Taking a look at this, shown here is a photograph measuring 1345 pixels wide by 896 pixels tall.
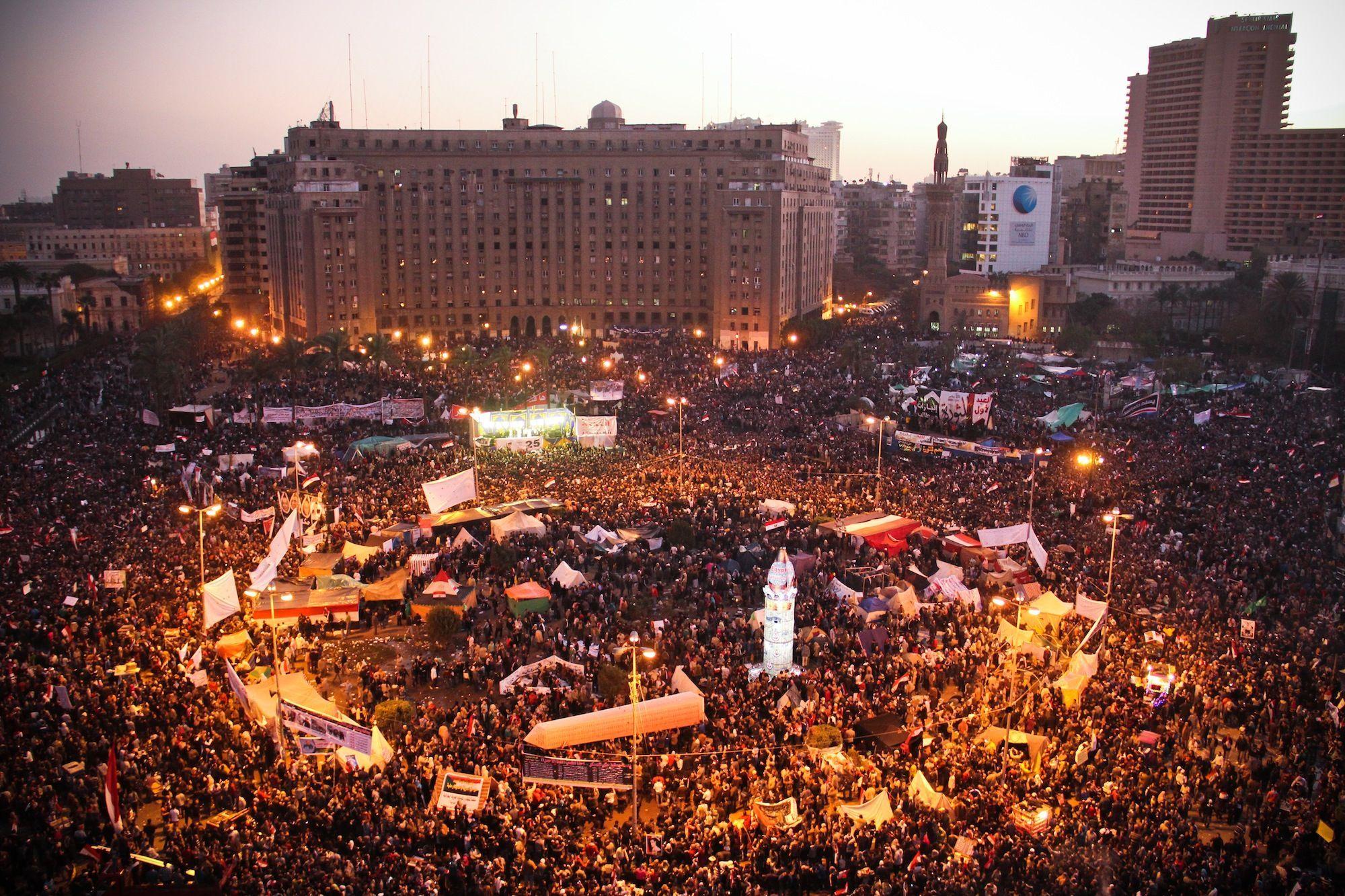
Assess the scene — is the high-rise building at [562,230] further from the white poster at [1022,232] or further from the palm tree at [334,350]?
the white poster at [1022,232]

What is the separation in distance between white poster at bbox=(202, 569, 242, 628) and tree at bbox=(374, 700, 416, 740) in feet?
19.2

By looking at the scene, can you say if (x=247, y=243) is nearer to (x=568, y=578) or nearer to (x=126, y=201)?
(x=126, y=201)

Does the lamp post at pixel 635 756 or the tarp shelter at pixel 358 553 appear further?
the tarp shelter at pixel 358 553

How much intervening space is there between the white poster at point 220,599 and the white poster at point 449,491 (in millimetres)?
9218

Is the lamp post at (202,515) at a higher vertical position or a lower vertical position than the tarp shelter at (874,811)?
higher

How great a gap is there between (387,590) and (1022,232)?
4088 inches

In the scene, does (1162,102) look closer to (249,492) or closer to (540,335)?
(540,335)

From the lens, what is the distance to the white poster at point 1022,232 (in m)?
120

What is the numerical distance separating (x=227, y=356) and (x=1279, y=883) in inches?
2924

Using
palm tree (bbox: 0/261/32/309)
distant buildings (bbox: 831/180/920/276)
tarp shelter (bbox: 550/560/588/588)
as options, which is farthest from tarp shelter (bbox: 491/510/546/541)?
distant buildings (bbox: 831/180/920/276)

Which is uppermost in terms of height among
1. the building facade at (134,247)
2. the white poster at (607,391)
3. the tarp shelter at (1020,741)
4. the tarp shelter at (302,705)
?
the building facade at (134,247)

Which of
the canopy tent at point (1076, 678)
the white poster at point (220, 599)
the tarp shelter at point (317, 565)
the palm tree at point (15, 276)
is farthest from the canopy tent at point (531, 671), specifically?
the palm tree at point (15, 276)

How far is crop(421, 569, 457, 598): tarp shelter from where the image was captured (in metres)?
30.8

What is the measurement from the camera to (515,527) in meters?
36.2
